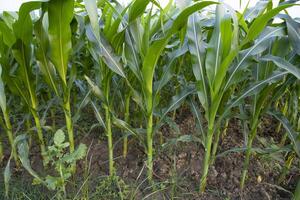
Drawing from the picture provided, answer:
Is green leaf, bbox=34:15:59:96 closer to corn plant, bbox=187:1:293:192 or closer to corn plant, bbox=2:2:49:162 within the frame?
corn plant, bbox=2:2:49:162

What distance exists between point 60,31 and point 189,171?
0.97 meters

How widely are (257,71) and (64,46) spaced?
2.71 ft

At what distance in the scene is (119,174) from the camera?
147cm

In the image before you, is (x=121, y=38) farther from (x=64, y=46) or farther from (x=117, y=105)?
(x=117, y=105)

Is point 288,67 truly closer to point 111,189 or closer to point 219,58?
point 219,58

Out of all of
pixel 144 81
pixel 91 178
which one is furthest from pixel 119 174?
pixel 144 81

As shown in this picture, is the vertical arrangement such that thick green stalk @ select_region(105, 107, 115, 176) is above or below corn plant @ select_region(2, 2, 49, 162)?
below

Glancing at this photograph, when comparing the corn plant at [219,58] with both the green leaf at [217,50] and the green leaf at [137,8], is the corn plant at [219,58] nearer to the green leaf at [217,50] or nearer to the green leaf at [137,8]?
the green leaf at [217,50]

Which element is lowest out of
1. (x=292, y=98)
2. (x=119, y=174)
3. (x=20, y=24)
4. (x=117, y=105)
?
(x=119, y=174)

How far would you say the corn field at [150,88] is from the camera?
3.37 feet

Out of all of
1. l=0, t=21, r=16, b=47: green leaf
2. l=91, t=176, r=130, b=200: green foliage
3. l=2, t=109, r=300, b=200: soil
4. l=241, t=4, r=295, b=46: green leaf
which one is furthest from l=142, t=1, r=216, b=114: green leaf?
l=0, t=21, r=16, b=47: green leaf

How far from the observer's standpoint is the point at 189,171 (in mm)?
1474

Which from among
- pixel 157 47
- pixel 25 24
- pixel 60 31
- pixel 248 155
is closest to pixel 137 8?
pixel 157 47

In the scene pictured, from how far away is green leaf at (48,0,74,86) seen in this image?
89cm
